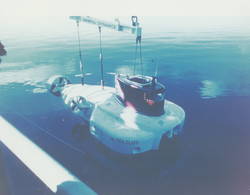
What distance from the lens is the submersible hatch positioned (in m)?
10.4

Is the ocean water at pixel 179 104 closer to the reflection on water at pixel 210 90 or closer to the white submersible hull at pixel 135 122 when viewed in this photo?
the reflection on water at pixel 210 90

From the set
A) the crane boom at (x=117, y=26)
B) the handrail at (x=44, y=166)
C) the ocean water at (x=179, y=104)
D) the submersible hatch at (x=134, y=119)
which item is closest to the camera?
the handrail at (x=44, y=166)

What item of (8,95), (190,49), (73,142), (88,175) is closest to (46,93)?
(8,95)

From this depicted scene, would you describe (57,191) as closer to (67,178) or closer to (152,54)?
(67,178)

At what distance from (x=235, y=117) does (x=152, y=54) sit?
25989mm

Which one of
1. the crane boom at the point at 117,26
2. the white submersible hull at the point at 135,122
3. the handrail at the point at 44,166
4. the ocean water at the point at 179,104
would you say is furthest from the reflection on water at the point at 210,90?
the handrail at the point at 44,166

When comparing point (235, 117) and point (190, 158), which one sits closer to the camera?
point (190, 158)

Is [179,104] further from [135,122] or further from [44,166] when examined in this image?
[44,166]

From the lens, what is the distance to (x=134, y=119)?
11414mm

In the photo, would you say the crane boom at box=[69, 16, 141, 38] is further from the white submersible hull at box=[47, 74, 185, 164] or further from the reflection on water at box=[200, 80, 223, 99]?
the reflection on water at box=[200, 80, 223, 99]

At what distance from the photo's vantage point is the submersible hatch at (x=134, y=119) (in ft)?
34.1

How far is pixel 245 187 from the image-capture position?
10.5 metres

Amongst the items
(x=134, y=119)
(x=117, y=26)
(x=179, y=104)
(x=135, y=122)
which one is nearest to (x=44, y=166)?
(x=135, y=122)

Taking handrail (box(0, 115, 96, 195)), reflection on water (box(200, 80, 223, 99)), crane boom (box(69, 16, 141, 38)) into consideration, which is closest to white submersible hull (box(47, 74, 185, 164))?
crane boom (box(69, 16, 141, 38))
